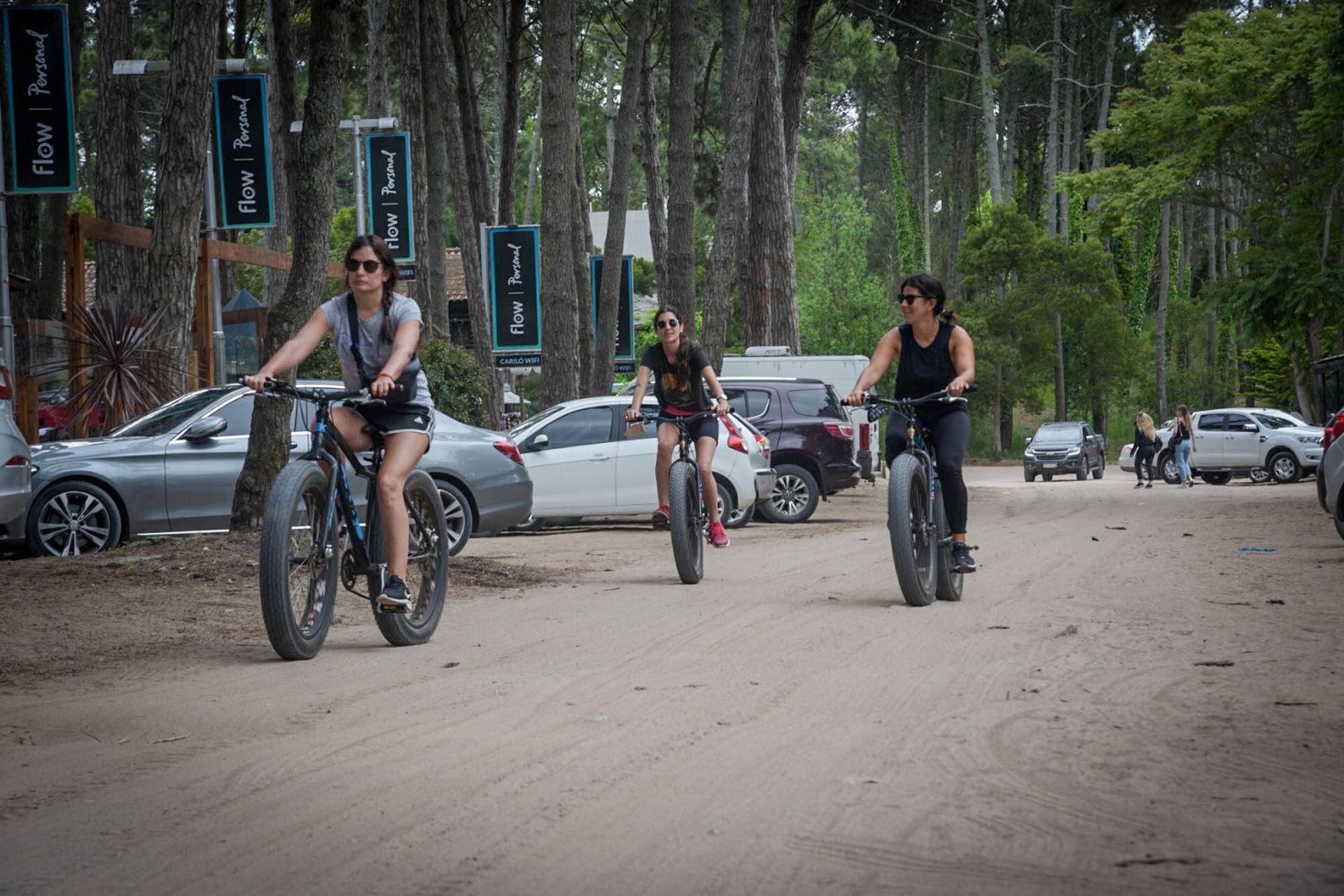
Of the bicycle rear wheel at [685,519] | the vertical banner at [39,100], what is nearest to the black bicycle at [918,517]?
the bicycle rear wheel at [685,519]

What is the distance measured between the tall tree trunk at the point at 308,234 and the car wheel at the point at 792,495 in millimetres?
8987

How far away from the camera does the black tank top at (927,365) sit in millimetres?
9562

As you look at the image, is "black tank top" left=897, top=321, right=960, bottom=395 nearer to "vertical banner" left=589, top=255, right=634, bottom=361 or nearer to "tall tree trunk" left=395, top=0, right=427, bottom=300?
"tall tree trunk" left=395, top=0, right=427, bottom=300

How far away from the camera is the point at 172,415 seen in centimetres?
1420

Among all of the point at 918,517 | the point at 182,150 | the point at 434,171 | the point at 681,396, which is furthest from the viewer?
the point at 434,171

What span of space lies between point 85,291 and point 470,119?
1040 centimetres

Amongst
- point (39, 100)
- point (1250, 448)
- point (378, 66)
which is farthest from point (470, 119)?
point (1250, 448)

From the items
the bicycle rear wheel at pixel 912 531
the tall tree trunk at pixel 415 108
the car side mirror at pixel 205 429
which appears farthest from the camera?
the tall tree trunk at pixel 415 108

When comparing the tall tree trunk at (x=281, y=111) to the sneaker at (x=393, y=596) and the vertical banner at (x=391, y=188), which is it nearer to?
the vertical banner at (x=391, y=188)

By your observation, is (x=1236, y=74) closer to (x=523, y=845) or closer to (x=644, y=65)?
(x=644, y=65)

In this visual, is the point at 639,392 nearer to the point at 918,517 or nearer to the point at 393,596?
the point at 918,517

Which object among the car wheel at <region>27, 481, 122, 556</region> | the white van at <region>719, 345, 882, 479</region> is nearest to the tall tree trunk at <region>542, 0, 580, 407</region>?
the white van at <region>719, 345, 882, 479</region>

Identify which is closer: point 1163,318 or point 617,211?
point 617,211

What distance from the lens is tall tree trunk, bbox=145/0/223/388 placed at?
17.5m
